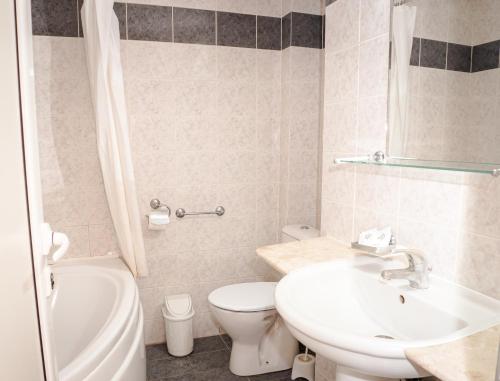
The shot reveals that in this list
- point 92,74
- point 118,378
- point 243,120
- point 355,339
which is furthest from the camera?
point 243,120

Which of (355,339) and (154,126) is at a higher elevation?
(154,126)

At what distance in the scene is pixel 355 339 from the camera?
3.06ft

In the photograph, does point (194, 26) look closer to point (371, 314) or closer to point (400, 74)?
point (400, 74)

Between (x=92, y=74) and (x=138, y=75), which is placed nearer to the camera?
(x=92, y=74)

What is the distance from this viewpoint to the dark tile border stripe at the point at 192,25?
216 centimetres

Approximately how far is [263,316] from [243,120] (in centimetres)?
127

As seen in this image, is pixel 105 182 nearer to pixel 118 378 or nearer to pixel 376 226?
pixel 118 378

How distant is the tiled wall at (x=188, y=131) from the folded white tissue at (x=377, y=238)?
1190 mm

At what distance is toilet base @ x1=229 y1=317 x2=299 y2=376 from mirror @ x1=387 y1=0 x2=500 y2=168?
1.33 meters

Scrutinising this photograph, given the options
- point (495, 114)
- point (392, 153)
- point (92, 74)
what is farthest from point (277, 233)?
point (495, 114)

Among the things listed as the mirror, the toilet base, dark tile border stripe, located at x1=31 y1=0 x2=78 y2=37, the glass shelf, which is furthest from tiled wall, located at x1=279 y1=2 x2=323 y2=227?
dark tile border stripe, located at x1=31 y1=0 x2=78 y2=37

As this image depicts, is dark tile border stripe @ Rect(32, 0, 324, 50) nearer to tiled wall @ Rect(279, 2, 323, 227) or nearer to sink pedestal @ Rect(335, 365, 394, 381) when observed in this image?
tiled wall @ Rect(279, 2, 323, 227)

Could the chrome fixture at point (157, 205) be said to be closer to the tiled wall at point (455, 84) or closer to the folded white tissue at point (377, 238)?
the folded white tissue at point (377, 238)

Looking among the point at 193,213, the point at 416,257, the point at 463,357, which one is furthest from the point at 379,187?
the point at 193,213
